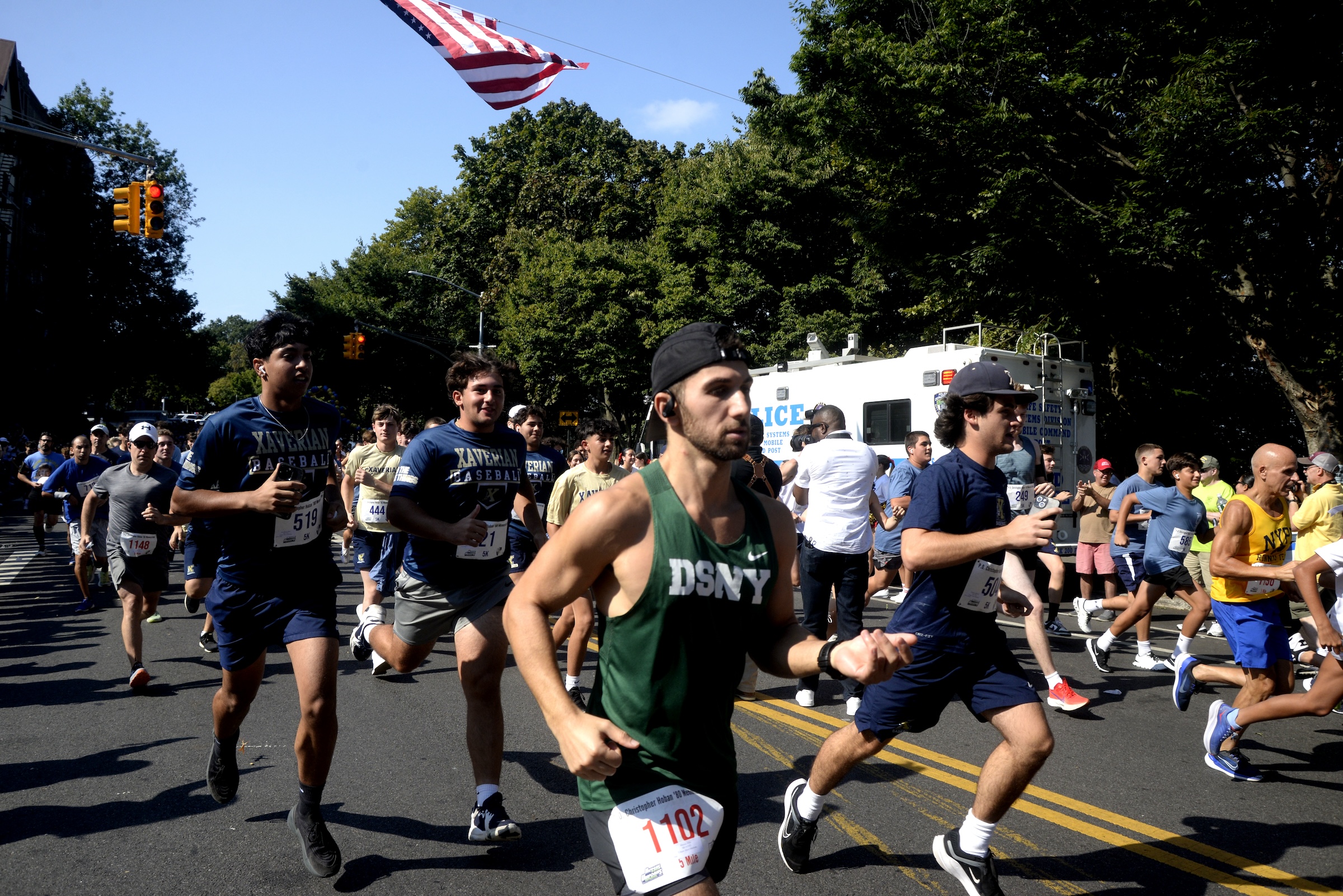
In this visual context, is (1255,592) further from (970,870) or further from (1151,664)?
(1151,664)

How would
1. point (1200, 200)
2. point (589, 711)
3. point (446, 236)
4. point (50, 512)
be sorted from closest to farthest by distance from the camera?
point (589, 711) → point (1200, 200) → point (50, 512) → point (446, 236)

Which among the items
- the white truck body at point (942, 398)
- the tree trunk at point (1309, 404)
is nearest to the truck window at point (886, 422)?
the white truck body at point (942, 398)

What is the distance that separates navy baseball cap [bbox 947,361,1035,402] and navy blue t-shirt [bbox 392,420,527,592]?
7.54ft

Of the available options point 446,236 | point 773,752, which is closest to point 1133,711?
point 773,752

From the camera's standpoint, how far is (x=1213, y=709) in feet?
18.9

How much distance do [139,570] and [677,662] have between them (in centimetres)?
744

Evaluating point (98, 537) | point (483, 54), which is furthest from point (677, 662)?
point (98, 537)

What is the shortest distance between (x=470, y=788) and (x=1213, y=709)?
4.23m

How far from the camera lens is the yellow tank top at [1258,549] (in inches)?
227

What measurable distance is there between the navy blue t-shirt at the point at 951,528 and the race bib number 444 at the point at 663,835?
1.99 meters

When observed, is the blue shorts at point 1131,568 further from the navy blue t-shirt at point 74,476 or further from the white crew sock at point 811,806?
the navy blue t-shirt at point 74,476

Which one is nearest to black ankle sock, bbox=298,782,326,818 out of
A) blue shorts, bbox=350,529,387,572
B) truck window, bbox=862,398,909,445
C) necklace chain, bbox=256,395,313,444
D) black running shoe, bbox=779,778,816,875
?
necklace chain, bbox=256,395,313,444

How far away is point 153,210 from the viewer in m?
16.7

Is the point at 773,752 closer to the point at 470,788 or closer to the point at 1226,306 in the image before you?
the point at 470,788
